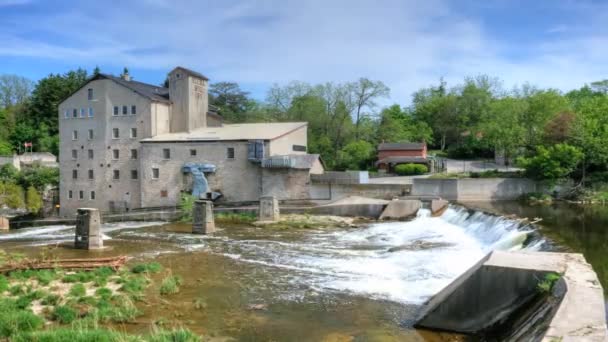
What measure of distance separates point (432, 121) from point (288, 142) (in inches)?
1336

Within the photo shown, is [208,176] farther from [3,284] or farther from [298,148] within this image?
[3,284]

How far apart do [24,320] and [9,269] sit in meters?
6.01

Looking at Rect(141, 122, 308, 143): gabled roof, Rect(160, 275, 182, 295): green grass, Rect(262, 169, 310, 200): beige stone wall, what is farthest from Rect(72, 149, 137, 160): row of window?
Rect(160, 275, 182, 295): green grass

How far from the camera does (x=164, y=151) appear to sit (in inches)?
1519

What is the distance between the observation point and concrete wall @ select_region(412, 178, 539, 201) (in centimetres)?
3356

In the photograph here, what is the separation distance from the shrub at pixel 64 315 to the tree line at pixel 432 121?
1192 inches

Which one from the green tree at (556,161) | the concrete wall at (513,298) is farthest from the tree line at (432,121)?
the concrete wall at (513,298)

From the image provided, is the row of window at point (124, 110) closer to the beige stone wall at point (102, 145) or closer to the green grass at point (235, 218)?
the beige stone wall at point (102, 145)

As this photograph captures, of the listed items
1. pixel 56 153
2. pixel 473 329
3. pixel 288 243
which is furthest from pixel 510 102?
pixel 56 153

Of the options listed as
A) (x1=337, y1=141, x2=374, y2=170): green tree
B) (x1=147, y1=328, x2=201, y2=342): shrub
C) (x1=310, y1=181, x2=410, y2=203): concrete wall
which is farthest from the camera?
(x1=337, y1=141, x2=374, y2=170): green tree

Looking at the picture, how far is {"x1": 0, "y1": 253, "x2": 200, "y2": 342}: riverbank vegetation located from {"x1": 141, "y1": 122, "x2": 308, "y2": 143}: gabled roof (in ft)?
69.8

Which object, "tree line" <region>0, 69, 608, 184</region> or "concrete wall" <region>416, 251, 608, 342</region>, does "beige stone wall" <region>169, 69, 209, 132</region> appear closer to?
"tree line" <region>0, 69, 608, 184</region>

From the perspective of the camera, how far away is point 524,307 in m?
9.64

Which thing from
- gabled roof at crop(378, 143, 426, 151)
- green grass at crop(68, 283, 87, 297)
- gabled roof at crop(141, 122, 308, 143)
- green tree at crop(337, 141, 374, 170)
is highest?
gabled roof at crop(141, 122, 308, 143)
